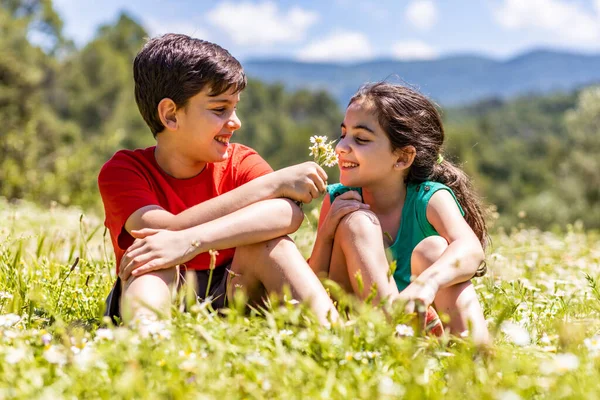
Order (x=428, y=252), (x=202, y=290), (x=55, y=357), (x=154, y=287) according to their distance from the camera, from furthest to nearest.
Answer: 1. (x=202, y=290)
2. (x=428, y=252)
3. (x=154, y=287)
4. (x=55, y=357)

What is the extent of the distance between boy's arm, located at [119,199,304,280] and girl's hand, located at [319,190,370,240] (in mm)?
238

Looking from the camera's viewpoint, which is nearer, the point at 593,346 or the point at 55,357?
the point at 55,357

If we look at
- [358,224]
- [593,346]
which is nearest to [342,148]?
[358,224]

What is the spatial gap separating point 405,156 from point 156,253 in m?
1.37

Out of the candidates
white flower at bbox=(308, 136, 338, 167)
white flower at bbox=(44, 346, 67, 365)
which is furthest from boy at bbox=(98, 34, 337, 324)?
white flower at bbox=(44, 346, 67, 365)

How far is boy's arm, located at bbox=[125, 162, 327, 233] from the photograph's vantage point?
2914 mm

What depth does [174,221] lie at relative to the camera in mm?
2918

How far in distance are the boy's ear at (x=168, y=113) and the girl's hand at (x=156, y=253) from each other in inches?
25.1

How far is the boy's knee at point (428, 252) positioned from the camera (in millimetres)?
2766

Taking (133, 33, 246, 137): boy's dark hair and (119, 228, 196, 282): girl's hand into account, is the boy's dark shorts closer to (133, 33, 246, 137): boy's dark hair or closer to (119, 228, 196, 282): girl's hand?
(119, 228, 196, 282): girl's hand

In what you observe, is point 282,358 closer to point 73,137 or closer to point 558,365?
point 558,365

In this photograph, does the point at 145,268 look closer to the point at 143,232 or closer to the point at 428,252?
the point at 143,232

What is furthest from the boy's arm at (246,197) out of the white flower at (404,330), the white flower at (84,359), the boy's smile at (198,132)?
the white flower at (84,359)

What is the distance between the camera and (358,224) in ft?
9.40
